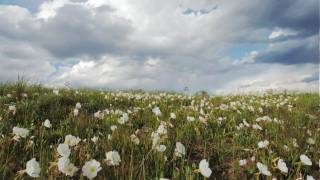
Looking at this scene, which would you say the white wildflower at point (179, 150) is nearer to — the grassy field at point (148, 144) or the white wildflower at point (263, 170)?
the grassy field at point (148, 144)

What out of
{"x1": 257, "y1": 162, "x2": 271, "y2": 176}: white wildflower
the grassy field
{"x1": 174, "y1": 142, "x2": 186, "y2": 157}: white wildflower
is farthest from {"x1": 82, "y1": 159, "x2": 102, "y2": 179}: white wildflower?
{"x1": 257, "y1": 162, "x2": 271, "y2": 176}: white wildflower

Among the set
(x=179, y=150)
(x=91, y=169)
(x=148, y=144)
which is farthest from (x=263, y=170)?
(x=91, y=169)

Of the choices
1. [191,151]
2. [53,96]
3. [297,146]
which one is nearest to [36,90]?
[53,96]

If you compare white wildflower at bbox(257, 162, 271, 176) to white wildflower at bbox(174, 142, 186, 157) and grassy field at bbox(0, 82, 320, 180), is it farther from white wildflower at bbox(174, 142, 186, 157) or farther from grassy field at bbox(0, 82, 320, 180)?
white wildflower at bbox(174, 142, 186, 157)

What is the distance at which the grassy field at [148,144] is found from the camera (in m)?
5.06

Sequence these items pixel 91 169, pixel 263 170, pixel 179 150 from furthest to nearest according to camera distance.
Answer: pixel 179 150
pixel 263 170
pixel 91 169

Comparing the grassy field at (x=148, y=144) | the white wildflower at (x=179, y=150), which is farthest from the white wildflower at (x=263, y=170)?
the white wildflower at (x=179, y=150)

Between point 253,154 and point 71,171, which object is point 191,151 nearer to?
point 253,154

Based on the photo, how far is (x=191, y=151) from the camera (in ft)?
22.4

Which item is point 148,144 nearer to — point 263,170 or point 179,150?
point 179,150

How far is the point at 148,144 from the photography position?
20.7ft

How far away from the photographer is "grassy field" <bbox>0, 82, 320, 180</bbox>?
199 inches

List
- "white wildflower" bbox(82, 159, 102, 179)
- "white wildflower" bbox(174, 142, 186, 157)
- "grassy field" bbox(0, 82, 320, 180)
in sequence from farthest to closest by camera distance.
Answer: "white wildflower" bbox(174, 142, 186, 157) < "grassy field" bbox(0, 82, 320, 180) < "white wildflower" bbox(82, 159, 102, 179)

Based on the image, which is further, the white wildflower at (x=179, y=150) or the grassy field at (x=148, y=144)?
the white wildflower at (x=179, y=150)
